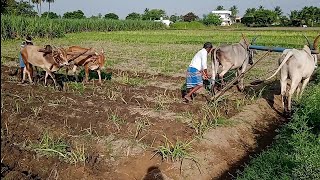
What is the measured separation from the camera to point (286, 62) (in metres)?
8.92

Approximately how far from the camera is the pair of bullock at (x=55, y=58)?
1038 centimetres

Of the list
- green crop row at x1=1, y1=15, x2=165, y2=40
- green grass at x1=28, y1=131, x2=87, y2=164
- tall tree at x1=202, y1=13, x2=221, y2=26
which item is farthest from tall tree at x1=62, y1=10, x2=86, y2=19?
green grass at x1=28, y1=131, x2=87, y2=164

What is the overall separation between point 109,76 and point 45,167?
766 cm

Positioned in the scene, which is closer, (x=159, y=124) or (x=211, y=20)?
(x=159, y=124)

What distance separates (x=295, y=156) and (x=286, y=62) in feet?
13.2

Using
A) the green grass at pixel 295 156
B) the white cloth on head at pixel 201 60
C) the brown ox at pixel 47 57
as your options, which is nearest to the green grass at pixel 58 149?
the green grass at pixel 295 156

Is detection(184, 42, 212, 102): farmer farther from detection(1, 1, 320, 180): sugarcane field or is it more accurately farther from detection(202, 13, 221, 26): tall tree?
detection(202, 13, 221, 26): tall tree

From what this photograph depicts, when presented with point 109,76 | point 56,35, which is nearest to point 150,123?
point 109,76

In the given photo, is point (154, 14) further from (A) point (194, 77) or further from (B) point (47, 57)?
(A) point (194, 77)

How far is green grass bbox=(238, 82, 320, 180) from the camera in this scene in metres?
4.97

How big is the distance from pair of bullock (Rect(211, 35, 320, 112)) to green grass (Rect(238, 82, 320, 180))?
1977mm

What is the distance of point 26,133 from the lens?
278 inches

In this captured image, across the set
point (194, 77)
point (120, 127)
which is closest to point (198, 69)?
point (194, 77)

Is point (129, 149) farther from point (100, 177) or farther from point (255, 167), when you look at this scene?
point (255, 167)
